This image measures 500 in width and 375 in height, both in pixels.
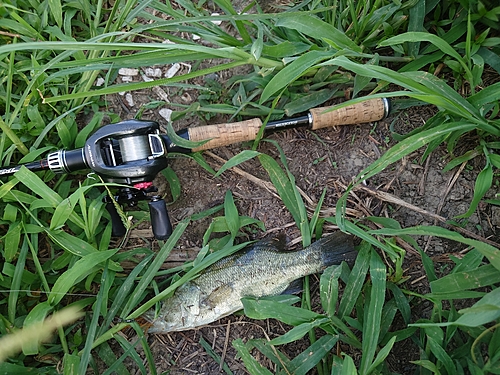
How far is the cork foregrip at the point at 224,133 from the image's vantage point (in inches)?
104

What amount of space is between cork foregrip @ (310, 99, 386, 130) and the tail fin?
634mm

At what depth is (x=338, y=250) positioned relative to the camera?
101 inches

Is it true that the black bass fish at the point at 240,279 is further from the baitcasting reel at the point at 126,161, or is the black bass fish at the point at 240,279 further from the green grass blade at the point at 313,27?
the green grass blade at the point at 313,27

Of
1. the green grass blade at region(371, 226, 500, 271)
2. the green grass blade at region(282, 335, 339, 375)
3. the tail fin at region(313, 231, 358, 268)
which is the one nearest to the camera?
the green grass blade at region(371, 226, 500, 271)

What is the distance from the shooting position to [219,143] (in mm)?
2691

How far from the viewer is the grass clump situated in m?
2.24

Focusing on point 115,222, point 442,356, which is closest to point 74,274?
point 115,222

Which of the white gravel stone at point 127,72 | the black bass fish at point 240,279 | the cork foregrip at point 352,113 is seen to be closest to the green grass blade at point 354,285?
the black bass fish at point 240,279

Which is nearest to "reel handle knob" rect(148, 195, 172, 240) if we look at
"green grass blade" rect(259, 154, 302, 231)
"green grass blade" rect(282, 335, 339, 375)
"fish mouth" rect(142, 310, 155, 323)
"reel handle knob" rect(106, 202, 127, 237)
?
"reel handle knob" rect(106, 202, 127, 237)

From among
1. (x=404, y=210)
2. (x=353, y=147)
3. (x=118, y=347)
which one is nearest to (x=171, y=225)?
(x=118, y=347)

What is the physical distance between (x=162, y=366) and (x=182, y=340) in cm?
19

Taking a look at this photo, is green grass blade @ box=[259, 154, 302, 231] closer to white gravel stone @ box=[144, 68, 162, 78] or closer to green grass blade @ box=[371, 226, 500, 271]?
green grass blade @ box=[371, 226, 500, 271]

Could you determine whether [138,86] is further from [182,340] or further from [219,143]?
[182,340]

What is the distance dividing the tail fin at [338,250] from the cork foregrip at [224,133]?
2.41 ft
